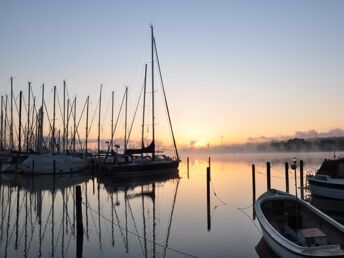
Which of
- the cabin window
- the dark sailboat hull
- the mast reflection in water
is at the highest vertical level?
the cabin window

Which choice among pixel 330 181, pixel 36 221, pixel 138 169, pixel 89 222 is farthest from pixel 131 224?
pixel 138 169

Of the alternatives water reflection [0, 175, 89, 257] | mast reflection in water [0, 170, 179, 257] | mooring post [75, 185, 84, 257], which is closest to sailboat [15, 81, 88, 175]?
water reflection [0, 175, 89, 257]

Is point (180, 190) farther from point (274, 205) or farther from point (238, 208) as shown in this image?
point (274, 205)

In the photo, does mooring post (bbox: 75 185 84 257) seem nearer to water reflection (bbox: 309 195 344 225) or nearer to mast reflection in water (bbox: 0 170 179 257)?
mast reflection in water (bbox: 0 170 179 257)

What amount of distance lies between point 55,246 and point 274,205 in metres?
10.4

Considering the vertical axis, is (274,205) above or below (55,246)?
above

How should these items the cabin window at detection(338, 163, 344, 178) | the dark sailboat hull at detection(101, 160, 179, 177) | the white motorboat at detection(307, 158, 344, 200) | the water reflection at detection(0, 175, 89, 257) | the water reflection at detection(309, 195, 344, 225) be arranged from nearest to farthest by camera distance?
the water reflection at detection(0, 175, 89, 257) < the water reflection at detection(309, 195, 344, 225) < the white motorboat at detection(307, 158, 344, 200) < the cabin window at detection(338, 163, 344, 178) < the dark sailboat hull at detection(101, 160, 179, 177)

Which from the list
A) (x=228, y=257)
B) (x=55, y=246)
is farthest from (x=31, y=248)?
(x=228, y=257)

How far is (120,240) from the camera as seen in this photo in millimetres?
18859

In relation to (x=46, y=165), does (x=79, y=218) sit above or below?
below

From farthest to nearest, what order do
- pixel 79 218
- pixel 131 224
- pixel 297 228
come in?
pixel 131 224
pixel 79 218
pixel 297 228

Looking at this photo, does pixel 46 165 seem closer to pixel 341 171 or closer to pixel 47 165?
pixel 47 165

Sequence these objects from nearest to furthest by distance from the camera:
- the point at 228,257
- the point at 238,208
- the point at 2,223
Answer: the point at 228,257
the point at 2,223
the point at 238,208

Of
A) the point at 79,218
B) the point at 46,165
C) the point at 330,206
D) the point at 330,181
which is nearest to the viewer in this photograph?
the point at 79,218
